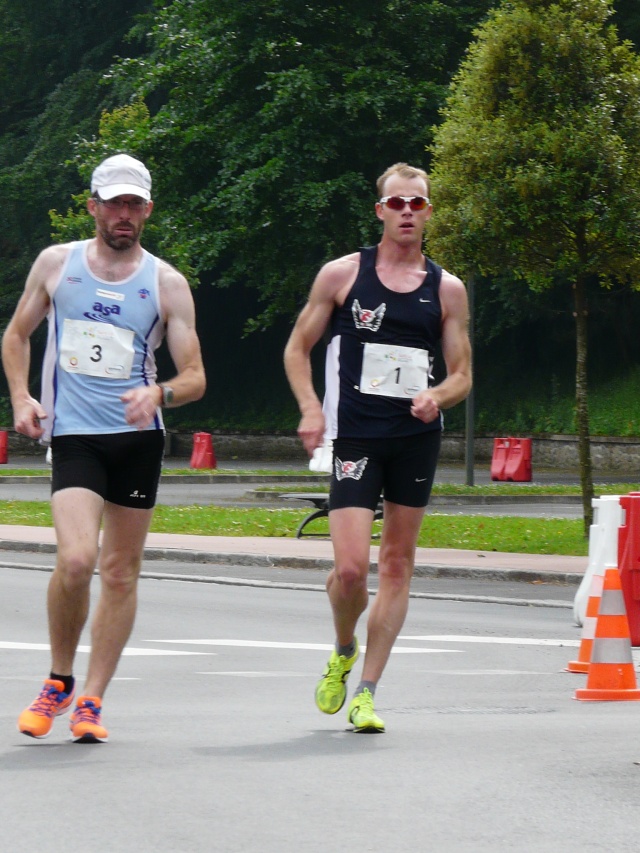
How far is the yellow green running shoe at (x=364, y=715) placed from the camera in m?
6.64

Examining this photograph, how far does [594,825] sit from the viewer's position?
5.02 m

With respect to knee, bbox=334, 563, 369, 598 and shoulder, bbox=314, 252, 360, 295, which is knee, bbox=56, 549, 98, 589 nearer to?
knee, bbox=334, 563, 369, 598

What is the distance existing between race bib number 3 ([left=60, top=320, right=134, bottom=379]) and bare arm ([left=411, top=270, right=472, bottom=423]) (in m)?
1.13

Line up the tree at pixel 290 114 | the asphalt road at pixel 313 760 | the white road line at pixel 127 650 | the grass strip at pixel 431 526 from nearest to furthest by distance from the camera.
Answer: the asphalt road at pixel 313 760 → the white road line at pixel 127 650 → the grass strip at pixel 431 526 → the tree at pixel 290 114

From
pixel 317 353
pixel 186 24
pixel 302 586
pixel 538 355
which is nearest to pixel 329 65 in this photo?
pixel 186 24

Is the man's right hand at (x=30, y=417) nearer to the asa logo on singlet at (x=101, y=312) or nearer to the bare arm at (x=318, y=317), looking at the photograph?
the asa logo on singlet at (x=101, y=312)

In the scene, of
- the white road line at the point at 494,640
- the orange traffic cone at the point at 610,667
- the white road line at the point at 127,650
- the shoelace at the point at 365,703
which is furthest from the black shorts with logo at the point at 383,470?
the white road line at the point at 494,640

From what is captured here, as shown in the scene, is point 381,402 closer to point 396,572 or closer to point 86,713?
point 396,572

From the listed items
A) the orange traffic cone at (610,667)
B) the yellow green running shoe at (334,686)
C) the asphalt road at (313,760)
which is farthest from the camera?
the orange traffic cone at (610,667)

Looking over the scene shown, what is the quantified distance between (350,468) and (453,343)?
2.02 ft

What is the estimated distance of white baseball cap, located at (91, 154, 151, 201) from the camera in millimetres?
6219

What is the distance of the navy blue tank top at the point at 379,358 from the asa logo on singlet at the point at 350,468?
0.09m

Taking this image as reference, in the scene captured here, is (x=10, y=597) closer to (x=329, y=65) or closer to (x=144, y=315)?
(x=144, y=315)

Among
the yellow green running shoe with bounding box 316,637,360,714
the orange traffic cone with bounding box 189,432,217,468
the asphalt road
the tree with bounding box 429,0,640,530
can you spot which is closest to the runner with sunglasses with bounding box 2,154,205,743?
the asphalt road
